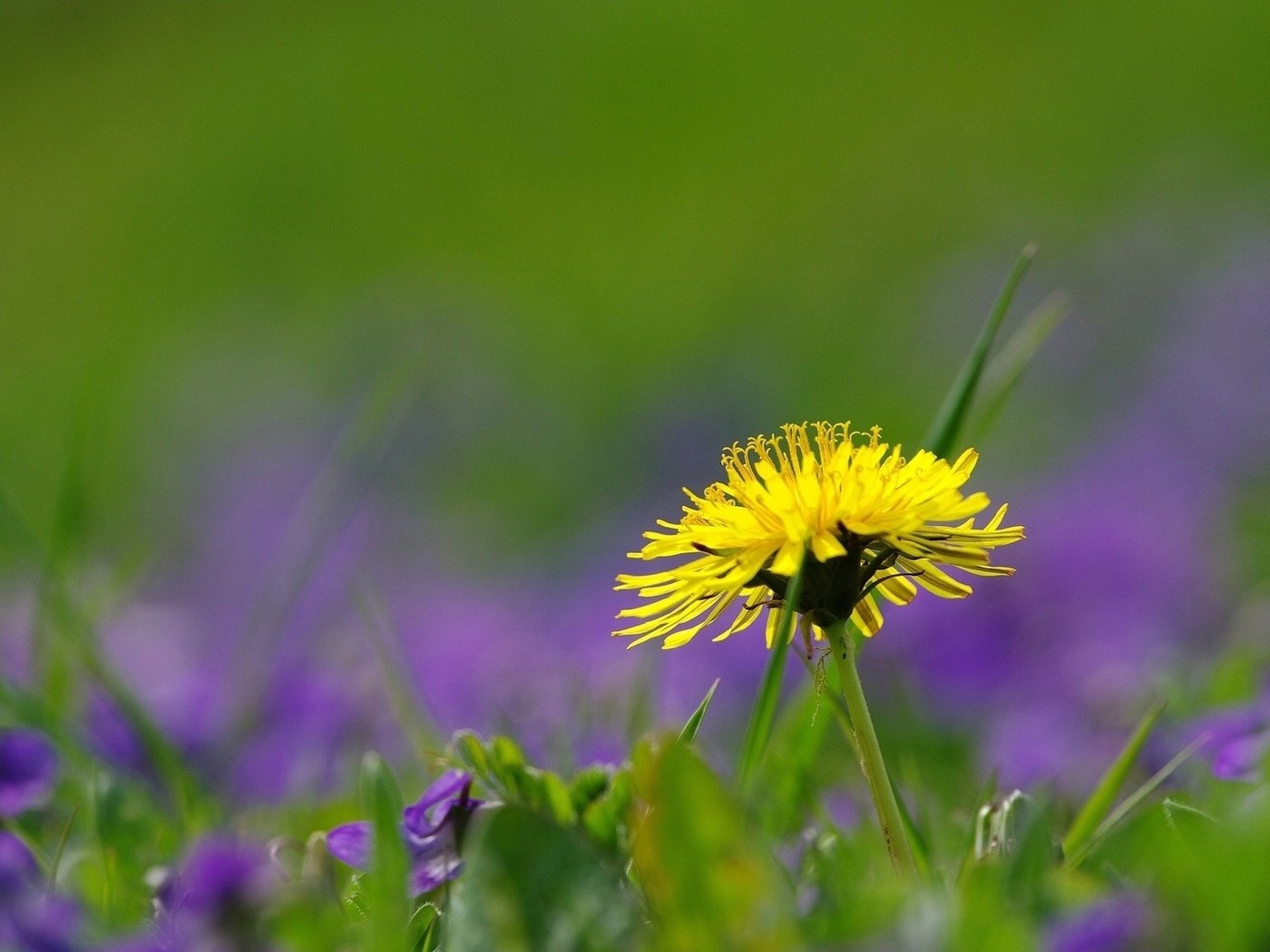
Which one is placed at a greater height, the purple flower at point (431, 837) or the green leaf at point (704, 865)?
the green leaf at point (704, 865)

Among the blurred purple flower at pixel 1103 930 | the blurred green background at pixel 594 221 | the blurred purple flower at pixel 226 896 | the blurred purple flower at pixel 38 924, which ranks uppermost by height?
the blurred purple flower at pixel 1103 930

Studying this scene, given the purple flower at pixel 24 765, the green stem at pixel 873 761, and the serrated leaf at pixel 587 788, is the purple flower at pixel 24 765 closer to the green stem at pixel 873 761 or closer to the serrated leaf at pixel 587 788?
the serrated leaf at pixel 587 788

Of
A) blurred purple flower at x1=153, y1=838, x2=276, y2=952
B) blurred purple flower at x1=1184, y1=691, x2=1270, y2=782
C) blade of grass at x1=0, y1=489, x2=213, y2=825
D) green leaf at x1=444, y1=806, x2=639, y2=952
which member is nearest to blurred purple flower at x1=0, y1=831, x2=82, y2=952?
blurred purple flower at x1=153, y1=838, x2=276, y2=952

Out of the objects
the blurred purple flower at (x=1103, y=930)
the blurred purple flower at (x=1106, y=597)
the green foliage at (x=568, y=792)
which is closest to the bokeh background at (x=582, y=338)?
the blurred purple flower at (x=1106, y=597)

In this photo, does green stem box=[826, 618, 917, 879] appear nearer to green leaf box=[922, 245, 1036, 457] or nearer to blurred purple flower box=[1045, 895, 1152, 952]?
blurred purple flower box=[1045, 895, 1152, 952]

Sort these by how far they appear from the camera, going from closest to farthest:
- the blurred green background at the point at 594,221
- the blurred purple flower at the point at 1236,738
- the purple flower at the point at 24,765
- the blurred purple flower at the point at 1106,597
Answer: the blurred purple flower at the point at 1236,738 < the purple flower at the point at 24,765 < the blurred purple flower at the point at 1106,597 < the blurred green background at the point at 594,221

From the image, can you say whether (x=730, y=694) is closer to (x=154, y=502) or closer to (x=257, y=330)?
(x=154, y=502)

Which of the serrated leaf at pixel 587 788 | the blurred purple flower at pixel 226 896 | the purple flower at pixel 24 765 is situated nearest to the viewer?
the blurred purple flower at pixel 226 896

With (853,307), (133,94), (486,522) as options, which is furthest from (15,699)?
(133,94)
